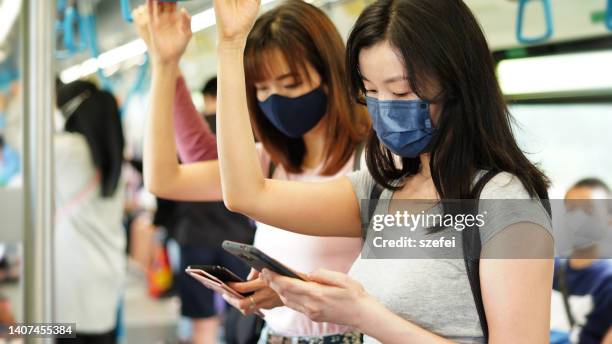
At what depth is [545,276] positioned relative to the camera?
107 cm

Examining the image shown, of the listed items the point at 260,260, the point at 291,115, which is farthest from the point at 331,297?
the point at 291,115

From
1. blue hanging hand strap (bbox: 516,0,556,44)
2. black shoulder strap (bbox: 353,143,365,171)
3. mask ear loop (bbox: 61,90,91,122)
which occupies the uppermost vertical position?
blue hanging hand strap (bbox: 516,0,556,44)

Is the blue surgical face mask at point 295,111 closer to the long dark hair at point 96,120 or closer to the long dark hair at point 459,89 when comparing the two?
the long dark hair at point 459,89

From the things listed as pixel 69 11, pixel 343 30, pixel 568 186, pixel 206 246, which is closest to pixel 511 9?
pixel 568 186

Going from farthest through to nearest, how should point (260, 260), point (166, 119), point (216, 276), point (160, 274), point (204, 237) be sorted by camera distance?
1. point (160, 274)
2. point (204, 237)
3. point (166, 119)
4. point (216, 276)
5. point (260, 260)

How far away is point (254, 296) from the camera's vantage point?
4.60 ft

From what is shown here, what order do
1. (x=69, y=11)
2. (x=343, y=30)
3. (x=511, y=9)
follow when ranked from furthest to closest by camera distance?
1. (x=511, y=9)
2. (x=69, y=11)
3. (x=343, y=30)

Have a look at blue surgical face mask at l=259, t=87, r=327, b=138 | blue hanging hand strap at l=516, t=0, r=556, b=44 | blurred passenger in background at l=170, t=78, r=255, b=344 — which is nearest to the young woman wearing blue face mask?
blue surgical face mask at l=259, t=87, r=327, b=138

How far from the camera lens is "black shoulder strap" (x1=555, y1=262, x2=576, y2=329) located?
2809 millimetres

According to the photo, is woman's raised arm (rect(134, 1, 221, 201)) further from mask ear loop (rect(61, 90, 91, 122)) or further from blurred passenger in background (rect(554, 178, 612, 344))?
mask ear loop (rect(61, 90, 91, 122))

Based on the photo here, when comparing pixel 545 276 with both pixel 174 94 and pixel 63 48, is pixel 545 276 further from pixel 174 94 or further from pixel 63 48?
pixel 63 48

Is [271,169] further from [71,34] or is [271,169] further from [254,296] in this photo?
[71,34]

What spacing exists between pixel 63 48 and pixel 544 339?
258 centimetres

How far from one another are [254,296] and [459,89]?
0.53 metres
